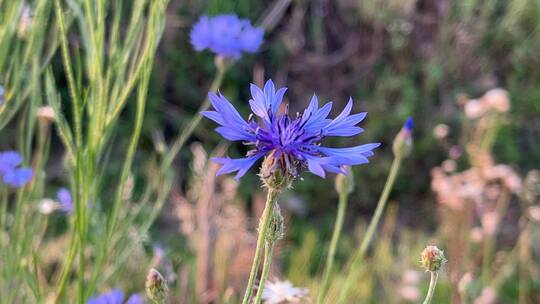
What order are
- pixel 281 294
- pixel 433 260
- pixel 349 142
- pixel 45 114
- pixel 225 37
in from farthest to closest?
pixel 349 142
pixel 225 37
pixel 45 114
pixel 281 294
pixel 433 260

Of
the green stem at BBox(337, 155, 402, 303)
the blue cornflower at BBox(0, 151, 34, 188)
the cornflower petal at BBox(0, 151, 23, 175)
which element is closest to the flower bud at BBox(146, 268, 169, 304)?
the green stem at BBox(337, 155, 402, 303)

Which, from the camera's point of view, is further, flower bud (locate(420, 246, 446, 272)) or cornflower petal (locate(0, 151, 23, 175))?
cornflower petal (locate(0, 151, 23, 175))

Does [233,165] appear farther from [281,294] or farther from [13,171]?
[13,171]

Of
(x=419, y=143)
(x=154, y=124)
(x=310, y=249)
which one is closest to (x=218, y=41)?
(x=310, y=249)

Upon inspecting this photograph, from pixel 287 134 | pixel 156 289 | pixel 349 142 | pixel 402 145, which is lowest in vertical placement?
pixel 156 289

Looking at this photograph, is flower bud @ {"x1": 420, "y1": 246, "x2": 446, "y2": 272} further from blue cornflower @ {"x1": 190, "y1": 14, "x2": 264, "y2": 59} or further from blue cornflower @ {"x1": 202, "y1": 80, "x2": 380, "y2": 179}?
blue cornflower @ {"x1": 190, "y1": 14, "x2": 264, "y2": 59}

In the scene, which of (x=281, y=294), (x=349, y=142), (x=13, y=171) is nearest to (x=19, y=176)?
(x=13, y=171)
